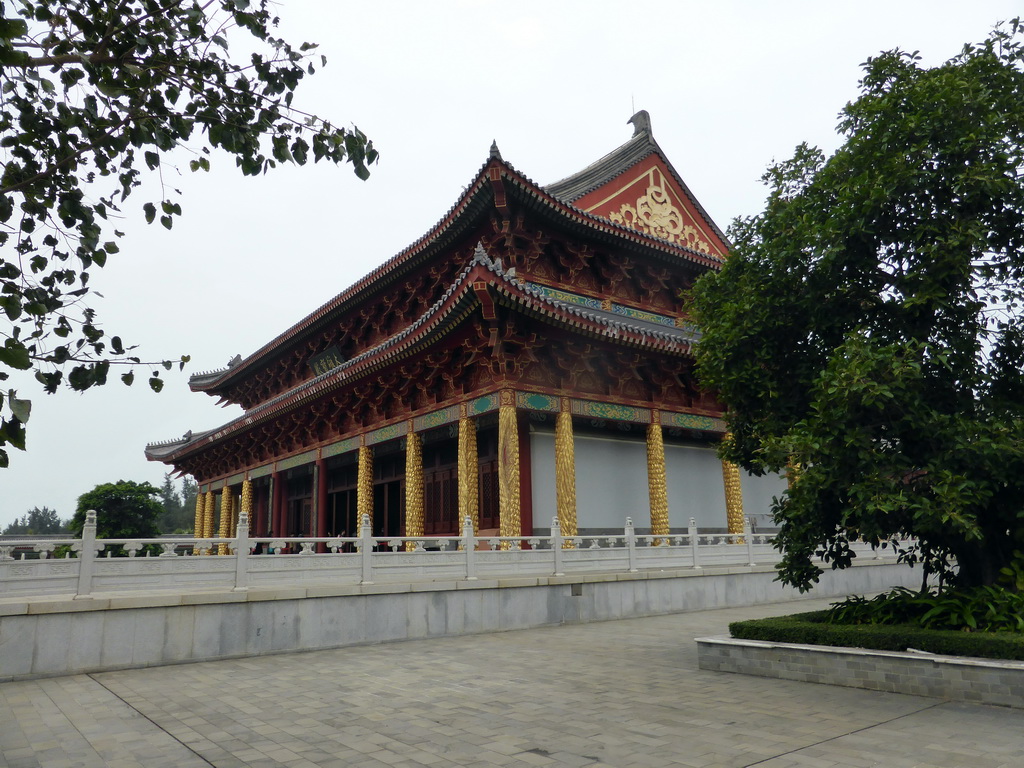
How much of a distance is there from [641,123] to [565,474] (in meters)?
13.1

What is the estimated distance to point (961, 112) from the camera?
7426 millimetres

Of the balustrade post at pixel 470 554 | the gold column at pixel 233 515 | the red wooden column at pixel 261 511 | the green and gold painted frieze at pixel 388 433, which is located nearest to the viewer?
the balustrade post at pixel 470 554

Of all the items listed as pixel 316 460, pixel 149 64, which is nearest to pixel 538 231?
pixel 316 460

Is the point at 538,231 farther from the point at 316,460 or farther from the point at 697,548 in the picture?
the point at 316,460

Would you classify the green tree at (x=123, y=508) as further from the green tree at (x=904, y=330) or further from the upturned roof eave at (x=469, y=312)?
the green tree at (x=904, y=330)

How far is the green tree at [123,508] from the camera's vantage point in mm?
37375

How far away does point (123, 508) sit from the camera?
37.6 meters

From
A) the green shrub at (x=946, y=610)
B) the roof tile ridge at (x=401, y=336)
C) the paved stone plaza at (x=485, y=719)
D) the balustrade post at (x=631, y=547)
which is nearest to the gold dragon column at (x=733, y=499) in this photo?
the balustrade post at (x=631, y=547)

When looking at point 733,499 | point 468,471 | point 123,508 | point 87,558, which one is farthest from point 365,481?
point 123,508

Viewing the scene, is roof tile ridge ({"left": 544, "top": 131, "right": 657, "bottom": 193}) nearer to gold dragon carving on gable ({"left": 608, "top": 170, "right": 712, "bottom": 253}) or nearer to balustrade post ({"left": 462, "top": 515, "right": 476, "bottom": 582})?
gold dragon carving on gable ({"left": 608, "top": 170, "right": 712, "bottom": 253})

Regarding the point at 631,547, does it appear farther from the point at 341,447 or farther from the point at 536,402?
the point at 341,447

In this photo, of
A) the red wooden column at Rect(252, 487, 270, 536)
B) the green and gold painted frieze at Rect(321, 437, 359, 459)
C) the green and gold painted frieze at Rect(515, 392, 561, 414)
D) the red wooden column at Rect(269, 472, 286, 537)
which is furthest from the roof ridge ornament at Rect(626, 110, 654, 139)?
the red wooden column at Rect(252, 487, 270, 536)

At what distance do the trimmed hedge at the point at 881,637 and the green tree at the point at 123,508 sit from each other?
117 ft

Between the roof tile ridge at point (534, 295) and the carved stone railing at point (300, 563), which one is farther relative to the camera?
the roof tile ridge at point (534, 295)
